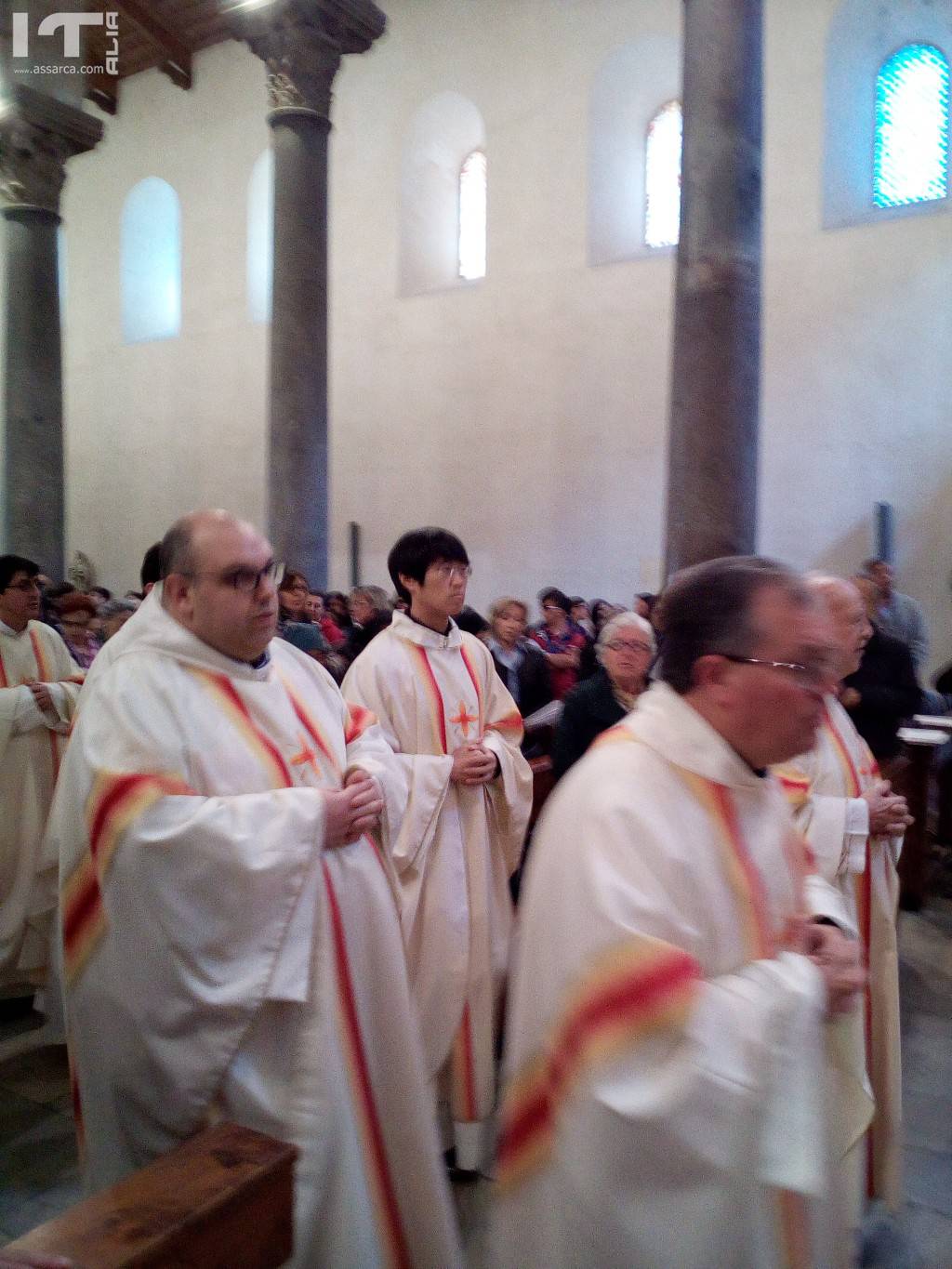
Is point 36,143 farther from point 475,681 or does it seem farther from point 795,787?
point 795,787

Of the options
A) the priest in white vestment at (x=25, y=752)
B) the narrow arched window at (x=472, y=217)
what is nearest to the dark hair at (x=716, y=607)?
the priest in white vestment at (x=25, y=752)

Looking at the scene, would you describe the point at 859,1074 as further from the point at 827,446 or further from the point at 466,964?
the point at 827,446

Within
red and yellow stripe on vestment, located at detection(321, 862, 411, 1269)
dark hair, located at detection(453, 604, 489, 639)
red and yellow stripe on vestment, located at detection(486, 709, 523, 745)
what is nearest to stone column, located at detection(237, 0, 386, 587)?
dark hair, located at detection(453, 604, 489, 639)

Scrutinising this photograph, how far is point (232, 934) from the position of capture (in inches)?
76.9

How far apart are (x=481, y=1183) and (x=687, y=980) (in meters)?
1.97

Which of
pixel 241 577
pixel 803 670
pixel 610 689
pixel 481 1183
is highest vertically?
pixel 241 577

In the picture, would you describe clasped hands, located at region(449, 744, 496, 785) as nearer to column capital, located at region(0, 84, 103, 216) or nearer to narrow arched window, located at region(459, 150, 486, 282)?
column capital, located at region(0, 84, 103, 216)

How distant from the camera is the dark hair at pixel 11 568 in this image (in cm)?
416

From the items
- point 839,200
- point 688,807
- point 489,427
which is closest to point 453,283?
point 489,427

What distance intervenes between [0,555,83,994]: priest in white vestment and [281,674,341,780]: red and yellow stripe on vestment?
2210 millimetres

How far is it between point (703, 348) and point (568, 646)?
281 cm

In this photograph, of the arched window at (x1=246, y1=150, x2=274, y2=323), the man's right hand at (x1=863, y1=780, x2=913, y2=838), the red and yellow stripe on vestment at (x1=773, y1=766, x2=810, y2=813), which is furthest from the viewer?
the arched window at (x1=246, y1=150, x2=274, y2=323)

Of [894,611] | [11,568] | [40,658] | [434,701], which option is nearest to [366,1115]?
[434,701]

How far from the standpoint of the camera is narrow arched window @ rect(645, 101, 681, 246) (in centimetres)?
1091
